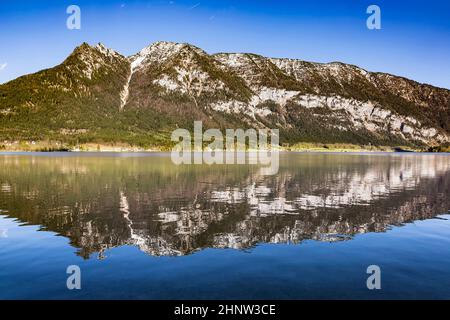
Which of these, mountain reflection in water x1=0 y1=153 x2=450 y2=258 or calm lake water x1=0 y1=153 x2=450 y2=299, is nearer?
calm lake water x1=0 y1=153 x2=450 y2=299

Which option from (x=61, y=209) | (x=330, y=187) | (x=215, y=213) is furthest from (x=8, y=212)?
(x=330, y=187)

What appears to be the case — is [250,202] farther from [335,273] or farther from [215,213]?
[335,273]

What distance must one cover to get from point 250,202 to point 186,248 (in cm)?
2315

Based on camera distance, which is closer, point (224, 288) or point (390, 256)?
point (224, 288)

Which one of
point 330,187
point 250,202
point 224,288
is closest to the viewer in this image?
point 224,288

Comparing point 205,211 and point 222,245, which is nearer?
point 222,245

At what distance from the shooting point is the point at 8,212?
44000 millimetres

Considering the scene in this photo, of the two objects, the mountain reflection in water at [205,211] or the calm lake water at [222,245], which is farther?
the mountain reflection in water at [205,211]

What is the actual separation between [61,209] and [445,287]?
39.0 meters

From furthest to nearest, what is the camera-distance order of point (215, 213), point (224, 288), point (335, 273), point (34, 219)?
A: 1. point (215, 213)
2. point (34, 219)
3. point (335, 273)
4. point (224, 288)

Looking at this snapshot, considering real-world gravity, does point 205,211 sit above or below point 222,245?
above

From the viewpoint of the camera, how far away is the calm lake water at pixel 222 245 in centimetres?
2127

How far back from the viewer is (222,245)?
3053 centimetres

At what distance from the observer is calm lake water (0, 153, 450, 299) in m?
21.3
